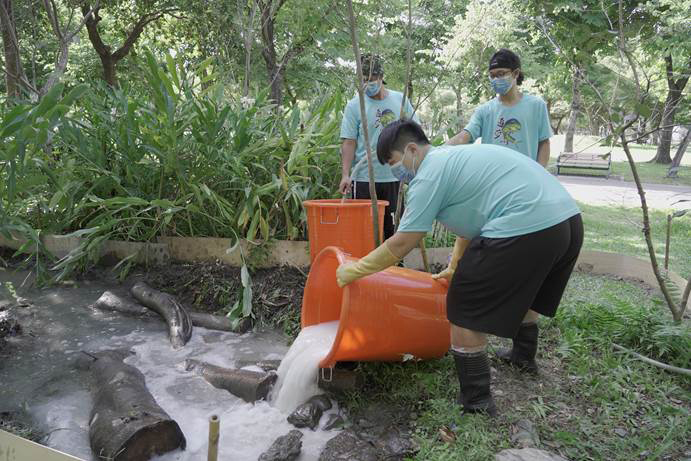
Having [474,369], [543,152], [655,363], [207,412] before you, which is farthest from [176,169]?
[655,363]

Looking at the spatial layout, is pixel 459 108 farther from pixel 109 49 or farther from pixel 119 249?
pixel 109 49

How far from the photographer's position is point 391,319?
7.73 feet

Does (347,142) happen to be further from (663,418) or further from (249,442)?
(663,418)

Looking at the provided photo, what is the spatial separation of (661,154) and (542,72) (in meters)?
4.83

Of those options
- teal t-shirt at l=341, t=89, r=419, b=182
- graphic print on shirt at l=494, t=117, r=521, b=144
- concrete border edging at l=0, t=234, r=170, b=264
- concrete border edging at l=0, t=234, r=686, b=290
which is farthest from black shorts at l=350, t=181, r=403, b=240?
concrete border edging at l=0, t=234, r=170, b=264

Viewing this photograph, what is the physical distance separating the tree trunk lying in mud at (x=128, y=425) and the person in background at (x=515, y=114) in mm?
2367

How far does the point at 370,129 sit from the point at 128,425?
234cm

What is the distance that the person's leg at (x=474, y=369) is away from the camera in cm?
213

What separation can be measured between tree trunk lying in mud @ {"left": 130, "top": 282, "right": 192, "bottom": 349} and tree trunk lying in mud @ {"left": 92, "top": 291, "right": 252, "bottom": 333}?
6 cm

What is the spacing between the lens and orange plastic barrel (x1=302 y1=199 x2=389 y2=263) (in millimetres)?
3064

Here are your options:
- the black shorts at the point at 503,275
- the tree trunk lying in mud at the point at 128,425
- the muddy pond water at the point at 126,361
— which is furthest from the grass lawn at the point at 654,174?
the tree trunk lying in mud at the point at 128,425

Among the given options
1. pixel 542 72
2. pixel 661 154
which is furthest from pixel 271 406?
pixel 661 154

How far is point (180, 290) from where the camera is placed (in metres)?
3.86

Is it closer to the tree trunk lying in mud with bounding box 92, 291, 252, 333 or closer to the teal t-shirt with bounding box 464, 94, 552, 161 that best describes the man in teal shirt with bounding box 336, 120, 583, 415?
the teal t-shirt with bounding box 464, 94, 552, 161
